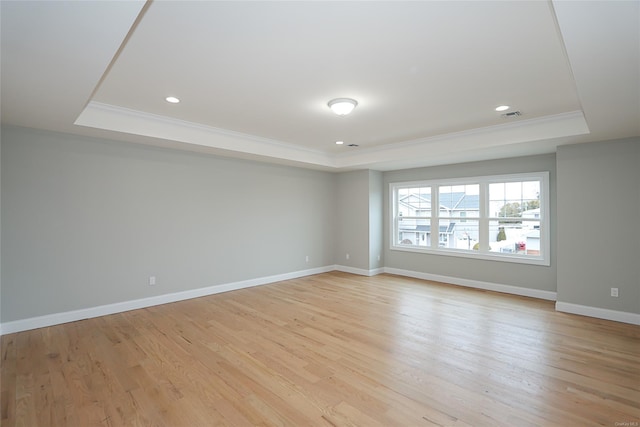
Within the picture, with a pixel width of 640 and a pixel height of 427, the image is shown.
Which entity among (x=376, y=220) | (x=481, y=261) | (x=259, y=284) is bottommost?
(x=259, y=284)

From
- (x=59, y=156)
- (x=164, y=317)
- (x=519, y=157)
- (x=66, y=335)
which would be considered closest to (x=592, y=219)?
(x=519, y=157)

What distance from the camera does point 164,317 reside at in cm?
405

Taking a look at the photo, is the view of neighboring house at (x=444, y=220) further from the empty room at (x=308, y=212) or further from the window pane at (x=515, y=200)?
the window pane at (x=515, y=200)

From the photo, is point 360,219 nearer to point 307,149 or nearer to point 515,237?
point 307,149

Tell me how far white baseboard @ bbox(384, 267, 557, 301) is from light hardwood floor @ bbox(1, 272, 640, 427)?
0.68 m

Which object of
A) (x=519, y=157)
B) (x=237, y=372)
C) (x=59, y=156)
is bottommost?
(x=237, y=372)

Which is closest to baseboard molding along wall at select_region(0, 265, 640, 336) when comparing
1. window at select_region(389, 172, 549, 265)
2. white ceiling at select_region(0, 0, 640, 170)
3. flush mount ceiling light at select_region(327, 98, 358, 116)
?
window at select_region(389, 172, 549, 265)

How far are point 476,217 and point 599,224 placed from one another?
190cm

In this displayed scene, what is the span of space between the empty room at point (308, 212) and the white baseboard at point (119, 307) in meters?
0.02

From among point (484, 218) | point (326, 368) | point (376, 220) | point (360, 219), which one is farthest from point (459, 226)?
point (326, 368)

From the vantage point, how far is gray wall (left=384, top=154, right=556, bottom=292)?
4.95 meters

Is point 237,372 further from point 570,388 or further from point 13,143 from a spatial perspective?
point 13,143

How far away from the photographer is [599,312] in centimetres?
408

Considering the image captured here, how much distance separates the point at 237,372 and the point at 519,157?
542 centimetres
